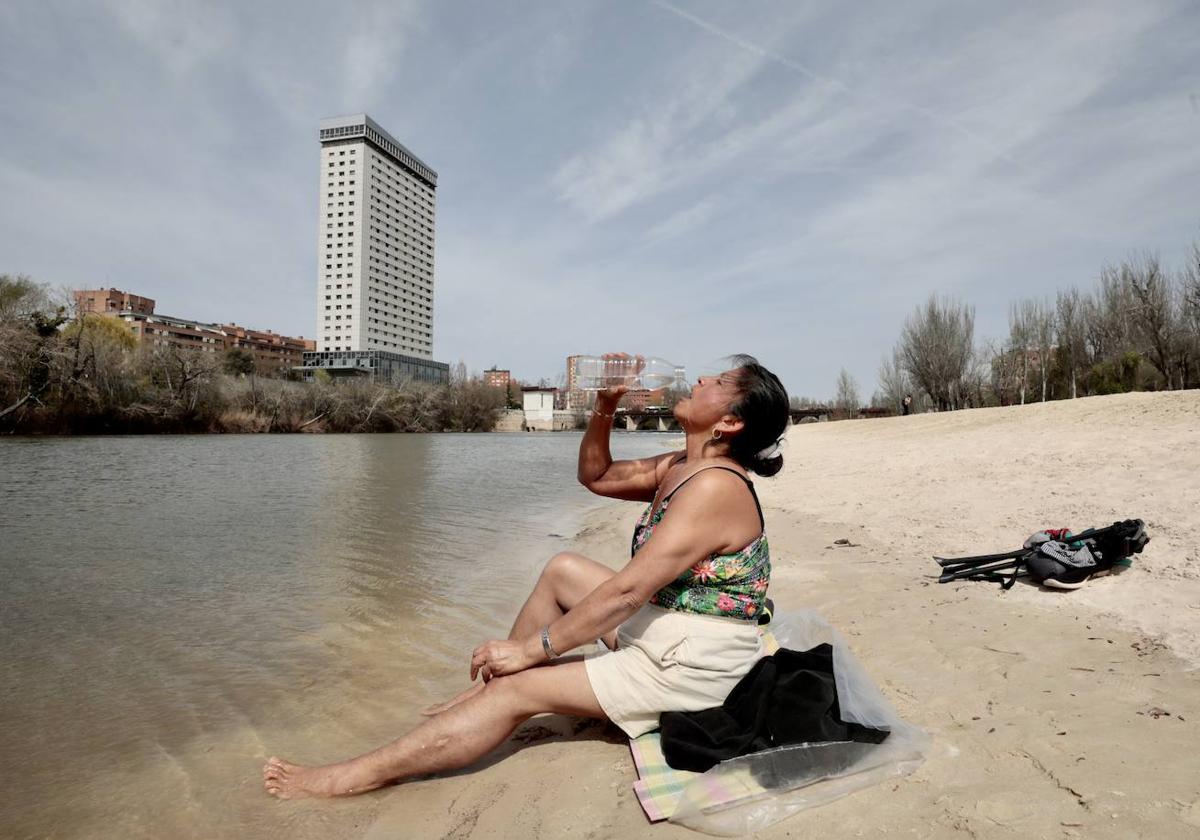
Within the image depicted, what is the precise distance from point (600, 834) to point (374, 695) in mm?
2129

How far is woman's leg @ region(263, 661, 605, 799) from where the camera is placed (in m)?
2.41

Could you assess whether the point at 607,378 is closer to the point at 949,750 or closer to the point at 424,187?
the point at 949,750

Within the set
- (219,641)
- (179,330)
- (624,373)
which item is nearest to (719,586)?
(624,373)

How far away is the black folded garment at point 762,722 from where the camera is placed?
2.24m

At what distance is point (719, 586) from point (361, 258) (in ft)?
445

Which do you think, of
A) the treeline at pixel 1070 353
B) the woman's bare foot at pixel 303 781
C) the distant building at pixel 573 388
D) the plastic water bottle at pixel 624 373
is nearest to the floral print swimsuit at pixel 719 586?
the plastic water bottle at pixel 624 373

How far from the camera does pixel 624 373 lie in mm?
3264

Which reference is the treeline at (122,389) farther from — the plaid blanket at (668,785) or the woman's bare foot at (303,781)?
the plaid blanket at (668,785)

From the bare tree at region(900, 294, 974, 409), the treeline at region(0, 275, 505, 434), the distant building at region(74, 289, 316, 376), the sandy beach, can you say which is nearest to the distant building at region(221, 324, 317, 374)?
the distant building at region(74, 289, 316, 376)

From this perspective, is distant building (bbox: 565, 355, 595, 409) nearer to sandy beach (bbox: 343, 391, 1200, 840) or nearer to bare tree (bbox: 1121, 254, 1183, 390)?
sandy beach (bbox: 343, 391, 1200, 840)

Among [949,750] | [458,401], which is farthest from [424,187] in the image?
[949,750]

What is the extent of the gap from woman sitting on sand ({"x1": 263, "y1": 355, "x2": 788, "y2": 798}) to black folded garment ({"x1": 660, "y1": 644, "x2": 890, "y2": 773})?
61 millimetres

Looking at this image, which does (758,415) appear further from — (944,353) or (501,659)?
(944,353)

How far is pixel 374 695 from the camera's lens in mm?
3756
